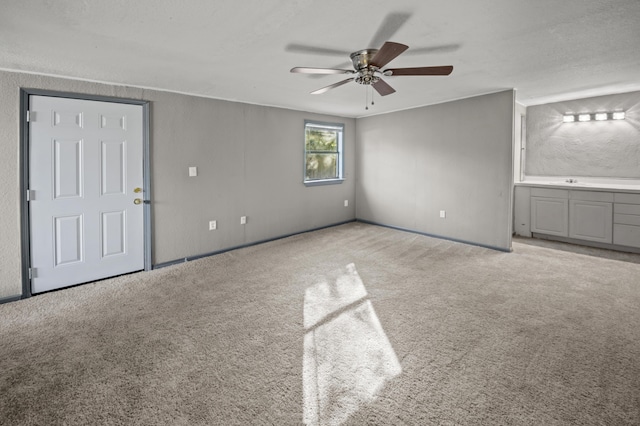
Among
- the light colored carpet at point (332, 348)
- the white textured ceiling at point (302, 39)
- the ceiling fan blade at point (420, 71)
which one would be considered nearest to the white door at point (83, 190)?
the light colored carpet at point (332, 348)

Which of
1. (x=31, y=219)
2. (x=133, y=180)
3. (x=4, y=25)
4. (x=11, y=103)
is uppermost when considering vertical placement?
(x=4, y=25)

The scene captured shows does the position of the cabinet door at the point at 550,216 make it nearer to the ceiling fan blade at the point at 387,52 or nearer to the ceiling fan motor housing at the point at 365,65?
the ceiling fan motor housing at the point at 365,65

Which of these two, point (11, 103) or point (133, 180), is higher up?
point (11, 103)

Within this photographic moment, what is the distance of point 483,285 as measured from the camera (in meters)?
3.45

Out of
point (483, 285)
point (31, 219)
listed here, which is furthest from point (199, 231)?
point (483, 285)

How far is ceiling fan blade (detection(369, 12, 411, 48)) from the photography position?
2.15 meters

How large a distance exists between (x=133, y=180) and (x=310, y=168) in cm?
305

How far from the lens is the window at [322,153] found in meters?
6.00

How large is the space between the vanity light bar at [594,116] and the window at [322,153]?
3653mm

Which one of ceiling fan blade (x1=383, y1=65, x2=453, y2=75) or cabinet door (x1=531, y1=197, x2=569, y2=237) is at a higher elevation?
ceiling fan blade (x1=383, y1=65, x2=453, y2=75)

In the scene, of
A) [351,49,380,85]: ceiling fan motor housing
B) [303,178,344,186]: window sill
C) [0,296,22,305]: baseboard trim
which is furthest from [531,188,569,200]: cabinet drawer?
[0,296,22,305]: baseboard trim

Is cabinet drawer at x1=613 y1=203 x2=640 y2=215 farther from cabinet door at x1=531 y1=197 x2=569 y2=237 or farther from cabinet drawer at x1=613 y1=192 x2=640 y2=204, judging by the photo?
cabinet door at x1=531 y1=197 x2=569 y2=237

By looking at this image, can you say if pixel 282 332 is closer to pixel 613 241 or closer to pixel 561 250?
pixel 561 250

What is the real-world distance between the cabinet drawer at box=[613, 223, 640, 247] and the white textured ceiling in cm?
188
